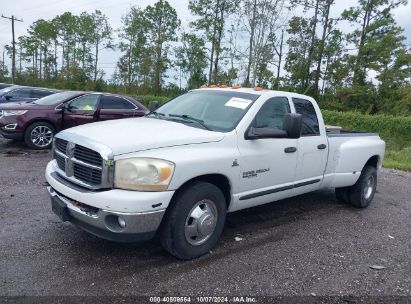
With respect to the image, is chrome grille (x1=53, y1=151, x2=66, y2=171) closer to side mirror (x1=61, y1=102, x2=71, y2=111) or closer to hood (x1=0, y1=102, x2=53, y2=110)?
hood (x1=0, y1=102, x2=53, y2=110)

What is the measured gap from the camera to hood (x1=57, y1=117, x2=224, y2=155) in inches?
143

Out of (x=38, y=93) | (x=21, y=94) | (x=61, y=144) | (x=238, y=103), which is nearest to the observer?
(x=61, y=144)

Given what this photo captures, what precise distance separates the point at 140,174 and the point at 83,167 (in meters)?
0.63

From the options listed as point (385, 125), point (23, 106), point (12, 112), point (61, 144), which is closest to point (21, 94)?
point (23, 106)

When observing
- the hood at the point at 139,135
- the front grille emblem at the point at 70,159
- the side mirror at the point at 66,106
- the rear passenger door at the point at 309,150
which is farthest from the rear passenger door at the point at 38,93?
the front grille emblem at the point at 70,159

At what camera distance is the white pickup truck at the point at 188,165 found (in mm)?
3531

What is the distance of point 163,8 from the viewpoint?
44.0 metres

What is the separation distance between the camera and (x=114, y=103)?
1099 cm

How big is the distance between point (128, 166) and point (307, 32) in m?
35.6

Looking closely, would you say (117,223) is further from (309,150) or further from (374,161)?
(374,161)

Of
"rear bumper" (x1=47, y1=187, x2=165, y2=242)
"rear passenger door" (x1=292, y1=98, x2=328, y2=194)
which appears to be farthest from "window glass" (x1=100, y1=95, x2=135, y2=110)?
"rear bumper" (x1=47, y1=187, x2=165, y2=242)

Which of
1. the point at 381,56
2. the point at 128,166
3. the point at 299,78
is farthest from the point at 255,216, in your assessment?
the point at 299,78

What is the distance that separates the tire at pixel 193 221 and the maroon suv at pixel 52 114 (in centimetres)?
716

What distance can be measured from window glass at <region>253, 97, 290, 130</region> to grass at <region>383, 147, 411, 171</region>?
7845 millimetres
